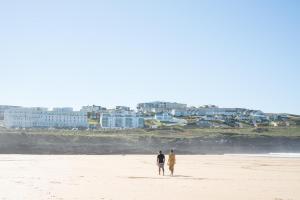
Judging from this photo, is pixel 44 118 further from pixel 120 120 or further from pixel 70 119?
pixel 120 120

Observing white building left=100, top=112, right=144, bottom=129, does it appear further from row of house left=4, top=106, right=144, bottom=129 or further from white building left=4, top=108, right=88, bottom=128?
white building left=4, top=108, right=88, bottom=128

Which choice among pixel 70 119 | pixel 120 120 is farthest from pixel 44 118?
pixel 120 120

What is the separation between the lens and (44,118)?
14450 centimetres

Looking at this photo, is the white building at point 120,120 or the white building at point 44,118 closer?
the white building at point 44,118

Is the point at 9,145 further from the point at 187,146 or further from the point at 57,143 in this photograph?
the point at 187,146

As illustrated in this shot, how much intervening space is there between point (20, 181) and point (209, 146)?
66579 millimetres

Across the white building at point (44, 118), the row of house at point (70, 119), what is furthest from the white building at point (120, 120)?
the white building at point (44, 118)

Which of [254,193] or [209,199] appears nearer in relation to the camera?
[209,199]

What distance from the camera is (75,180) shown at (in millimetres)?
21672

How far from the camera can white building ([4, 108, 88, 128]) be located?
447ft

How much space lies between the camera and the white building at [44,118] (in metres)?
136

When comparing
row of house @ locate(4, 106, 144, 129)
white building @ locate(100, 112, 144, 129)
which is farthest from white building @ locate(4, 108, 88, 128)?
white building @ locate(100, 112, 144, 129)

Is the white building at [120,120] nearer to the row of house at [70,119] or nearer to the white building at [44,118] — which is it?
the row of house at [70,119]

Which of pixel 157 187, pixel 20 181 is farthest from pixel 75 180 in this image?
pixel 157 187
